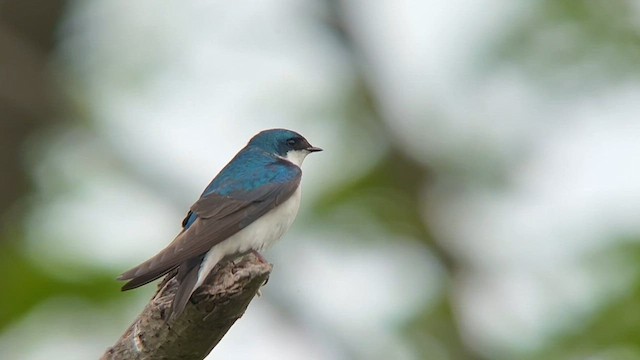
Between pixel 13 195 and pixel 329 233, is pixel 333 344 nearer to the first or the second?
pixel 329 233

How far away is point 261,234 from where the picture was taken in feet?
15.0

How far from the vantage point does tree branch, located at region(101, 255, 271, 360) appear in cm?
343

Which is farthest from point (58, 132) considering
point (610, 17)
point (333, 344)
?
point (610, 17)

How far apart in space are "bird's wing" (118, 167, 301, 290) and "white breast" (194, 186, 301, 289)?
0.06 feet

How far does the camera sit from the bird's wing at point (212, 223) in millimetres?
3787

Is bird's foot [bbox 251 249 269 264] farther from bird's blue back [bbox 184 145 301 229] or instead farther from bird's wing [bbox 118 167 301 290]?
bird's blue back [bbox 184 145 301 229]

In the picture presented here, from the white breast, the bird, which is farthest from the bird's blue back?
the white breast

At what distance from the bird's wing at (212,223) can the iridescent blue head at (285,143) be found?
0.44m

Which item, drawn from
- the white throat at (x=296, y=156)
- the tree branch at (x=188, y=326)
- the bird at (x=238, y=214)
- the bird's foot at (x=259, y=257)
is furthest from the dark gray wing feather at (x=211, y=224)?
the white throat at (x=296, y=156)


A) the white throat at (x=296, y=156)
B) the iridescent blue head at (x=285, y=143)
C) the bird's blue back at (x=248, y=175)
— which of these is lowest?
the white throat at (x=296, y=156)

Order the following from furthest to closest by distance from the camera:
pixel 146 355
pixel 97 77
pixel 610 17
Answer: pixel 97 77, pixel 610 17, pixel 146 355

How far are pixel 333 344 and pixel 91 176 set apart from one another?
1.59 meters

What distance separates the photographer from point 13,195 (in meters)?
6.25

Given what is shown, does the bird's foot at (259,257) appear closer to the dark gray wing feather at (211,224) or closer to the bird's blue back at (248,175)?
the dark gray wing feather at (211,224)
